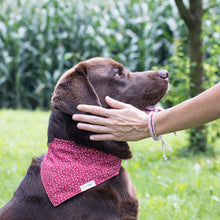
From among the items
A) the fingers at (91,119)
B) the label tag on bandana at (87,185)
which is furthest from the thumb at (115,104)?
the label tag on bandana at (87,185)

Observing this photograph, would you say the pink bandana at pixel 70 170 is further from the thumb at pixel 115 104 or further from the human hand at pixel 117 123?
the thumb at pixel 115 104

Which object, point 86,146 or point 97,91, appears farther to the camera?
point 97,91

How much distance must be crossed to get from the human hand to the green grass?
3.84 feet

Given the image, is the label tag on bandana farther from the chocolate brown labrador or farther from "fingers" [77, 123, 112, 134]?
"fingers" [77, 123, 112, 134]

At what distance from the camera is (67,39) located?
10289 mm

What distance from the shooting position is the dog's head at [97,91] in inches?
96.7

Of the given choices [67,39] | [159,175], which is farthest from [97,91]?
[67,39]

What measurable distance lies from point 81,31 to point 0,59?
7.89 feet

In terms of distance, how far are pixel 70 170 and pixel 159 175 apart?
2174mm

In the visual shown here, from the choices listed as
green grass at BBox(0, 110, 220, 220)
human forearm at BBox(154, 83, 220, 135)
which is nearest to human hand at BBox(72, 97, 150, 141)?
human forearm at BBox(154, 83, 220, 135)

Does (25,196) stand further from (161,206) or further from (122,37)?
(122,37)

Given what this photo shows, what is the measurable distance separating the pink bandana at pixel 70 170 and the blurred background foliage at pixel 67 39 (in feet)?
23.6

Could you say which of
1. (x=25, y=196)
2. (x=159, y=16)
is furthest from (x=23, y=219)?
(x=159, y=16)

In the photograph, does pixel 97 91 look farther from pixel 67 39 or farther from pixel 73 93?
pixel 67 39
